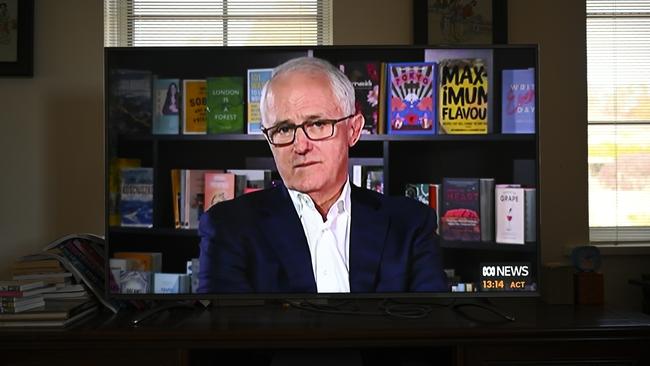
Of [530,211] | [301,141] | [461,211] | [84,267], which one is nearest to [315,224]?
[301,141]

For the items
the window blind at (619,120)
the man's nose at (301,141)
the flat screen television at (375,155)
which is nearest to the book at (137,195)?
the flat screen television at (375,155)

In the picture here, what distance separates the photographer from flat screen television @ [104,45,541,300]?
7.03 ft

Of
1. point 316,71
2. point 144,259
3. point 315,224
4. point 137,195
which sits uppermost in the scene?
point 316,71

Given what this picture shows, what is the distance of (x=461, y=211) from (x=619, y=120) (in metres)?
1.05

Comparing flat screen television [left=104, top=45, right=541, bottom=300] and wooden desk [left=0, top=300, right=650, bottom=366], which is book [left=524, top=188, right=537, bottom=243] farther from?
wooden desk [left=0, top=300, right=650, bottom=366]

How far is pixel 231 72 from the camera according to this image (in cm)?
217

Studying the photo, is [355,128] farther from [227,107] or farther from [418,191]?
[227,107]

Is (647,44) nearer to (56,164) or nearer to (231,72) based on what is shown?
(231,72)

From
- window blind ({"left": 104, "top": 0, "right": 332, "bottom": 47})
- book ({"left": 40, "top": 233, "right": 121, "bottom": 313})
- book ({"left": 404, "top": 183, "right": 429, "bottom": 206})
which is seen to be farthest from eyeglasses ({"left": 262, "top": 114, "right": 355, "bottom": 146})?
book ({"left": 40, "top": 233, "right": 121, "bottom": 313})

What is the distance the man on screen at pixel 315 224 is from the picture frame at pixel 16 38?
1091 mm

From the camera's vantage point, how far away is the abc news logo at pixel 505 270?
217 centimetres

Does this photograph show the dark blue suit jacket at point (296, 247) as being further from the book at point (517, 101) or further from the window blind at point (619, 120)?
the window blind at point (619, 120)

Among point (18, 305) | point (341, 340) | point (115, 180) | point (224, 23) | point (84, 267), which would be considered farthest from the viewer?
point (224, 23)

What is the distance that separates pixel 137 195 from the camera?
2.19m
